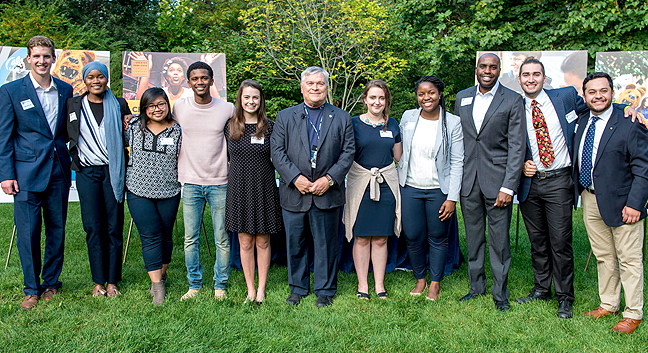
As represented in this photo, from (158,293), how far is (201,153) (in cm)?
124

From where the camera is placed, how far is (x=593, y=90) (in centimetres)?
326

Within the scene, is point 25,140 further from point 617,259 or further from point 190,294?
point 617,259

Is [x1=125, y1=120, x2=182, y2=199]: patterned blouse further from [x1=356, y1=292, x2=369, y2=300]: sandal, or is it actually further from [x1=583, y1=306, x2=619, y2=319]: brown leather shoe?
[x1=583, y1=306, x2=619, y2=319]: brown leather shoe

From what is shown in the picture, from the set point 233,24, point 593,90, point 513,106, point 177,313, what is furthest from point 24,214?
point 233,24

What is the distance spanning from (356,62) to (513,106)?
10.2 metres

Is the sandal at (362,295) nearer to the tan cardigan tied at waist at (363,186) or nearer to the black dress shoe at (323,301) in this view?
the black dress shoe at (323,301)

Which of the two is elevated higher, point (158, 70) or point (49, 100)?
point (158, 70)

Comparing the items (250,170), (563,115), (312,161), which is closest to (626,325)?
(563,115)

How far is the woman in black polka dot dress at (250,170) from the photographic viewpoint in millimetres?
3598

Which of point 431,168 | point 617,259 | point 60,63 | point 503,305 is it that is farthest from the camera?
point 60,63

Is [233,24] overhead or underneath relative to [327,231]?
overhead

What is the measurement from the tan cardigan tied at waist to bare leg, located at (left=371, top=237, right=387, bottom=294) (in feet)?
0.57

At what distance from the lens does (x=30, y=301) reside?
3631 mm

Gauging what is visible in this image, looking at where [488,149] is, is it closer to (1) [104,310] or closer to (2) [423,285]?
(2) [423,285]
